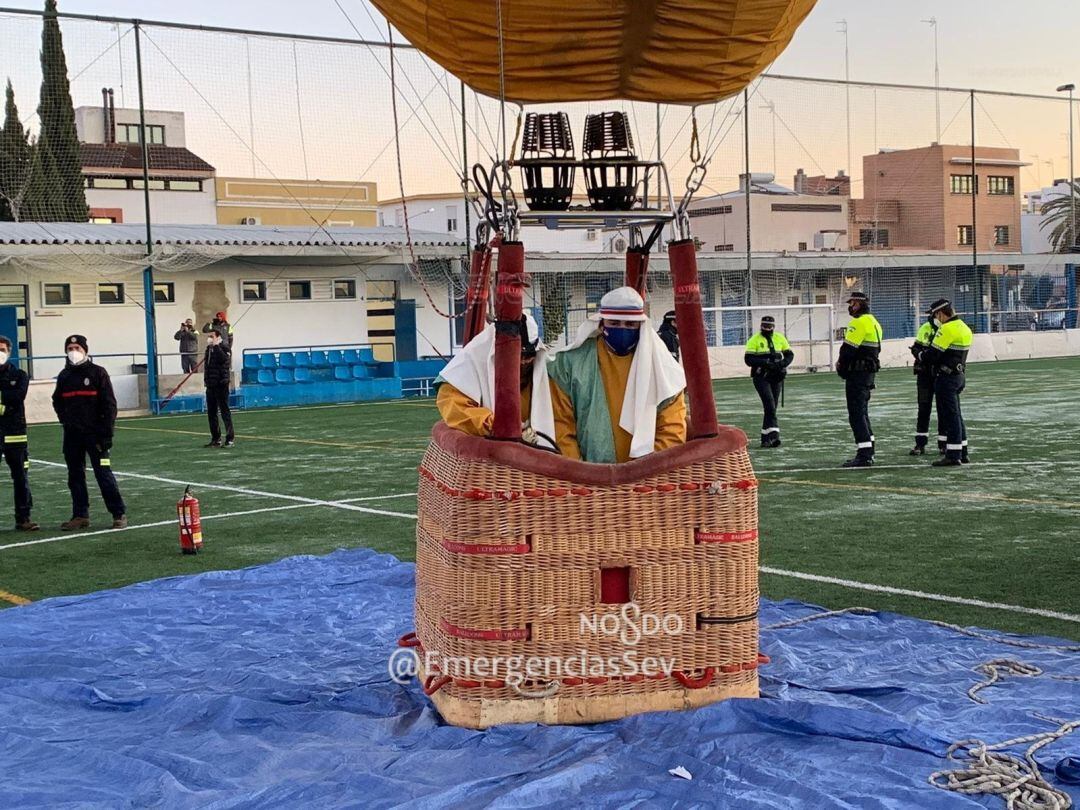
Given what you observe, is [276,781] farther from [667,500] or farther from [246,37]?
[246,37]

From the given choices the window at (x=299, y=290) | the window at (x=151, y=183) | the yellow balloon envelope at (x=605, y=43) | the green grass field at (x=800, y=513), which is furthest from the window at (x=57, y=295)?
the yellow balloon envelope at (x=605, y=43)

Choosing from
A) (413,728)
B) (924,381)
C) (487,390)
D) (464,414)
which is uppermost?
(487,390)

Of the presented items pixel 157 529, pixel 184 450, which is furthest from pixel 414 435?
pixel 157 529

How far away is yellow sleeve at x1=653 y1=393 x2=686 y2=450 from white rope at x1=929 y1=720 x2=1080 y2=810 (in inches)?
72.3

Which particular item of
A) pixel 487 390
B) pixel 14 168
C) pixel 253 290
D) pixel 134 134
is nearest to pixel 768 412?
pixel 487 390

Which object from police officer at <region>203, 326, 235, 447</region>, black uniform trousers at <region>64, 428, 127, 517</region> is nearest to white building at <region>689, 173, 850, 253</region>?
police officer at <region>203, 326, 235, 447</region>

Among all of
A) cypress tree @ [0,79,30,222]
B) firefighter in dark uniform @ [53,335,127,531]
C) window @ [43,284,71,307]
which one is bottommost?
firefighter in dark uniform @ [53,335,127,531]

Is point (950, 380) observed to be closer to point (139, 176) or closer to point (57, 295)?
point (57, 295)

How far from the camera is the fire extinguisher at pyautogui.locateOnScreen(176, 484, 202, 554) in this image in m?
10.4

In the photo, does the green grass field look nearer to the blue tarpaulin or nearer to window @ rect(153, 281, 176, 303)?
the blue tarpaulin

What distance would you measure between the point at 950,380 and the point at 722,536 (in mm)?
9318

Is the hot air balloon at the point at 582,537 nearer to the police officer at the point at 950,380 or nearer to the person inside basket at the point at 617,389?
the person inside basket at the point at 617,389

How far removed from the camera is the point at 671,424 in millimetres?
6172

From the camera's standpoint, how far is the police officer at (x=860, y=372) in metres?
14.7
